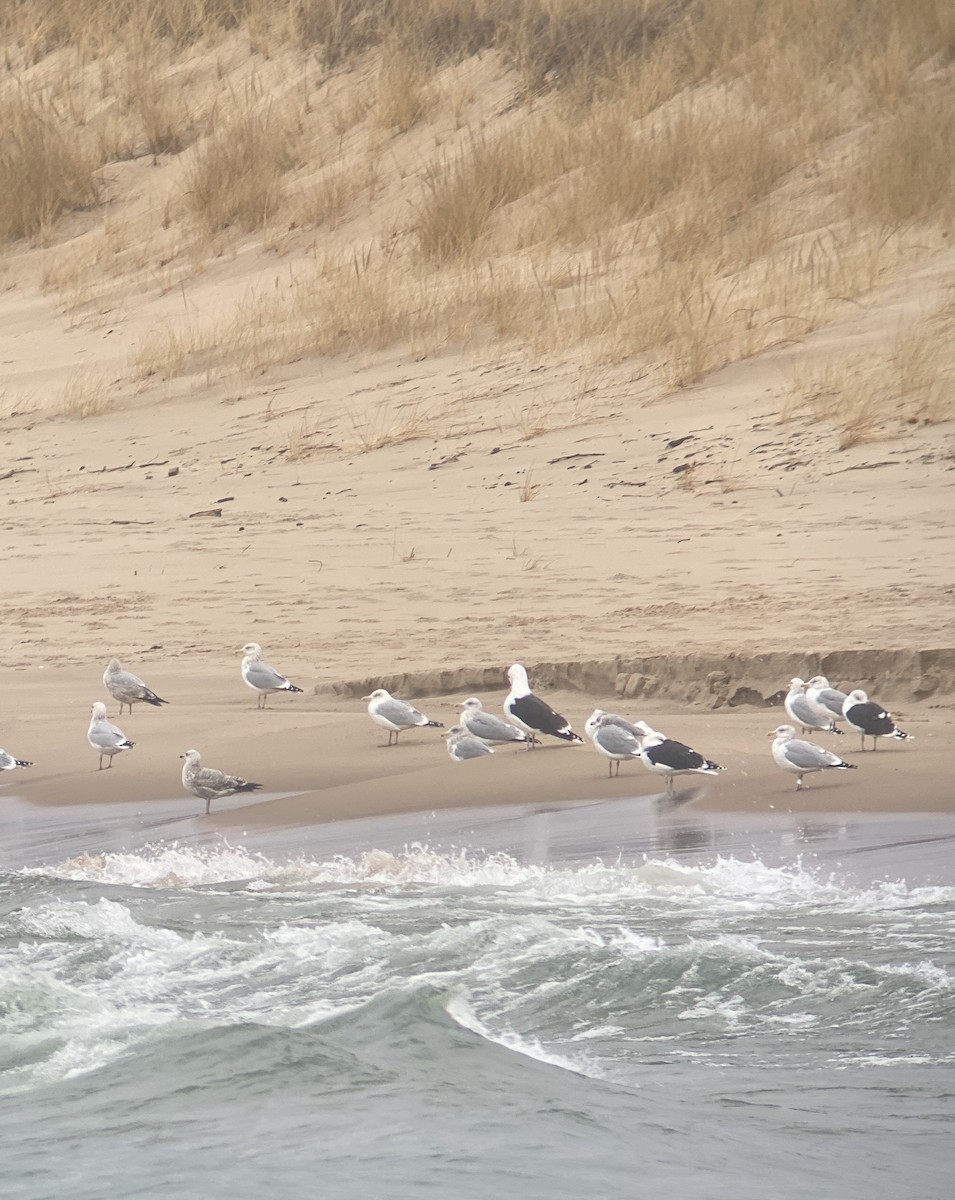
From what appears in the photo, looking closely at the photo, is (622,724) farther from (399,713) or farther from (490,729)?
(399,713)

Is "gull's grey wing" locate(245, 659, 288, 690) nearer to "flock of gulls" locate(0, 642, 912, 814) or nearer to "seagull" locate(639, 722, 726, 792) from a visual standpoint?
"flock of gulls" locate(0, 642, 912, 814)

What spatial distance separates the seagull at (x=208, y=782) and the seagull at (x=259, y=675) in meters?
1.17

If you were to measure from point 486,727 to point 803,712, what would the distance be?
1.41 meters

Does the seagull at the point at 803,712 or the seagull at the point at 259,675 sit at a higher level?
the seagull at the point at 259,675

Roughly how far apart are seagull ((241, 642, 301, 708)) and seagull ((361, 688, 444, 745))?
69cm

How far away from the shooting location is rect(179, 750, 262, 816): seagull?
793 cm

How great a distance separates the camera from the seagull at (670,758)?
7598 mm

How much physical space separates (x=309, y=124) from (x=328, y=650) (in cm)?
1103

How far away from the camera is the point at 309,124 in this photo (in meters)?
19.9

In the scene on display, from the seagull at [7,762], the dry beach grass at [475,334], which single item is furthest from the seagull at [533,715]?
the seagull at [7,762]

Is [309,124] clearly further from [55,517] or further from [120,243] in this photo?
[55,517]

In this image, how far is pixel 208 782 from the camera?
7.96 meters

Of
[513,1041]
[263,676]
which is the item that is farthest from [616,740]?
[513,1041]

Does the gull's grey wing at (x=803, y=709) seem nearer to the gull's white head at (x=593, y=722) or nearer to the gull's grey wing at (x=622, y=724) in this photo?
the gull's grey wing at (x=622, y=724)
